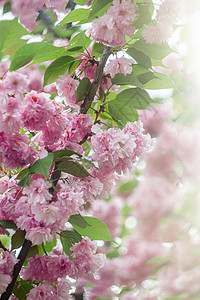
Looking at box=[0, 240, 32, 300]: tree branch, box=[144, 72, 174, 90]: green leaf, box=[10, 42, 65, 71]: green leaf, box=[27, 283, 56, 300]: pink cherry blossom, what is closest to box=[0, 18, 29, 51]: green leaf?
box=[10, 42, 65, 71]: green leaf

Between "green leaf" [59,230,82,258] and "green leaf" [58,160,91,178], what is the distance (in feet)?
0.65

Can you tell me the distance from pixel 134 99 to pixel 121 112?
0.21ft

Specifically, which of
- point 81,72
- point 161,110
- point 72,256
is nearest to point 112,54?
point 81,72

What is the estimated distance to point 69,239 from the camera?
1030 millimetres

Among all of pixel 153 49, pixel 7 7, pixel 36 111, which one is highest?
pixel 7 7

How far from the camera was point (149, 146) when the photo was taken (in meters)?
1.02

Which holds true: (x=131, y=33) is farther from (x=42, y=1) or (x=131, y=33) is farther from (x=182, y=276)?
(x=182, y=276)

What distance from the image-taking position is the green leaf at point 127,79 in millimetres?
994

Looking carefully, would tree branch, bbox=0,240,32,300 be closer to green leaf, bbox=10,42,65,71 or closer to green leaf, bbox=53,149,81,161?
green leaf, bbox=53,149,81,161

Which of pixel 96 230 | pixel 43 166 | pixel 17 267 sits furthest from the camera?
pixel 96 230

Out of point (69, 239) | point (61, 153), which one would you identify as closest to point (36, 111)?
point (61, 153)

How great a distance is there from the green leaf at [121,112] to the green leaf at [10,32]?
32 centimetres

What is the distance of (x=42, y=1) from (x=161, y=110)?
91cm

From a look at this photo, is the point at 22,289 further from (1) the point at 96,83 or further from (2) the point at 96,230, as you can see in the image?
(1) the point at 96,83
